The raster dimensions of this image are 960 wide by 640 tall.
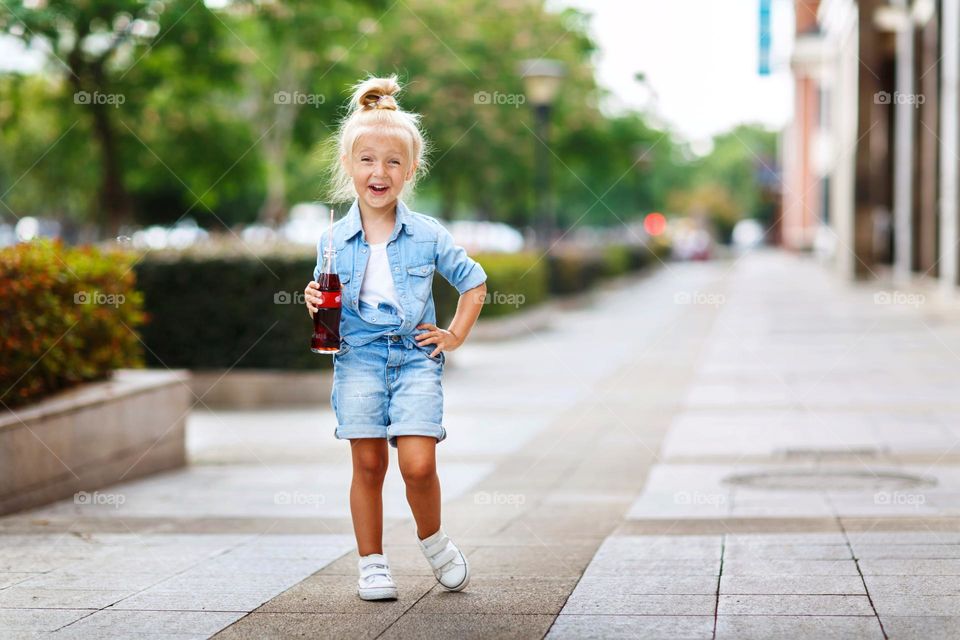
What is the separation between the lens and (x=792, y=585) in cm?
473

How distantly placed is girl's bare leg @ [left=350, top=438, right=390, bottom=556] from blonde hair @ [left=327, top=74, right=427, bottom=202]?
0.90 meters

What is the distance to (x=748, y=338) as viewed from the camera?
1800cm

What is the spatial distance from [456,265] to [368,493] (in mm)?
859

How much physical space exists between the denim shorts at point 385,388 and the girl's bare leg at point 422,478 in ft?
0.15

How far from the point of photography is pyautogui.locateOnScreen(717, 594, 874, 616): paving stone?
430 cm

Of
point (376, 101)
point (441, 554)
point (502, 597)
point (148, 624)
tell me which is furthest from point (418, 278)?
point (148, 624)

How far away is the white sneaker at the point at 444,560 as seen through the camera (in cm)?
471

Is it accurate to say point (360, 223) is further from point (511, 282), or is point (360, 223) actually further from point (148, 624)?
point (511, 282)

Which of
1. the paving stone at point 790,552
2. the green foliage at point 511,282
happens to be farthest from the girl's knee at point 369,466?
the green foliage at point 511,282

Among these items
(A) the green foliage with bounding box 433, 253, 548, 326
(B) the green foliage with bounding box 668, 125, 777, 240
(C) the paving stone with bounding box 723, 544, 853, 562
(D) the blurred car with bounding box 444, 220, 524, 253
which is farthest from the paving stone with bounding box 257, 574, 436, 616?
(B) the green foliage with bounding box 668, 125, 777, 240

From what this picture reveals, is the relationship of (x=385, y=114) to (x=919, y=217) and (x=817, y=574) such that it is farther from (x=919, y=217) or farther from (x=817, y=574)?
(x=919, y=217)

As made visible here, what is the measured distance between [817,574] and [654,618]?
0.90m

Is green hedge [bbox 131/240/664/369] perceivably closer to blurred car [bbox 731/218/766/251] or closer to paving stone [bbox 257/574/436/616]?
paving stone [bbox 257/574/436/616]

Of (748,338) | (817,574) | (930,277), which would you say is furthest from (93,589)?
(930,277)
